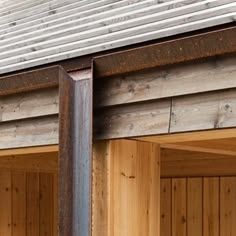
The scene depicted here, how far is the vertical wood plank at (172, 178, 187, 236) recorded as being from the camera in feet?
18.0

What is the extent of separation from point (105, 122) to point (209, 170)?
223 centimetres

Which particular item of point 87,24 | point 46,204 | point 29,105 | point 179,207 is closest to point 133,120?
point 87,24

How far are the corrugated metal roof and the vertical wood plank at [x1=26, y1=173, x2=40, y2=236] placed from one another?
214cm

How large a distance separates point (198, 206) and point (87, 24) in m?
2.81

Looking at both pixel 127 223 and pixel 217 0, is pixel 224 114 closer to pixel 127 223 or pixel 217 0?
pixel 217 0

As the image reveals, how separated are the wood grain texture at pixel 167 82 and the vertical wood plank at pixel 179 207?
2.91 m

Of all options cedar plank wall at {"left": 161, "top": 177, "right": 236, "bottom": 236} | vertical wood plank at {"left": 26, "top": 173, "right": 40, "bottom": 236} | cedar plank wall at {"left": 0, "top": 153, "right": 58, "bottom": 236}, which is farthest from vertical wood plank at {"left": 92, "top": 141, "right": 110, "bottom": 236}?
vertical wood plank at {"left": 26, "top": 173, "right": 40, "bottom": 236}

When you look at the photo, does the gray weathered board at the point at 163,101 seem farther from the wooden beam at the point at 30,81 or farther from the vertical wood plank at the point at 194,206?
the vertical wood plank at the point at 194,206

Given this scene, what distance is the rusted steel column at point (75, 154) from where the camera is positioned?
2643 millimetres

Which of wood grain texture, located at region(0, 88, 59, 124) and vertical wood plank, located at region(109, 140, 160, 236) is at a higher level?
wood grain texture, located at region(0, 88, 59, 124)

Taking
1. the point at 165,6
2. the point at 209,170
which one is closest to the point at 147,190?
the point at 165,6

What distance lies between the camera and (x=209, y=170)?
4777 mm

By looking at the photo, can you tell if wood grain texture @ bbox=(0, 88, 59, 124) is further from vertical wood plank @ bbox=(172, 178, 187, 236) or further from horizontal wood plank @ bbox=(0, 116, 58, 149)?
vertical wood plank @ bbox=(172, 178, 187, 236)

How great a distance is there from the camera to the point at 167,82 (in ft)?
8.08
